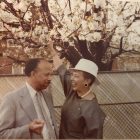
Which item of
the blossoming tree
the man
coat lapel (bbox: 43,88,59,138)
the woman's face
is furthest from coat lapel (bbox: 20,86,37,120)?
the blossoming tree

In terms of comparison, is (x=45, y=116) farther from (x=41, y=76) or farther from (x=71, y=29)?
(x=71, y=29)

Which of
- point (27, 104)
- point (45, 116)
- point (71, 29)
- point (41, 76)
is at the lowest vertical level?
point (45, 116)

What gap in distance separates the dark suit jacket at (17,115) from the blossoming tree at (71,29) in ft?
1.59

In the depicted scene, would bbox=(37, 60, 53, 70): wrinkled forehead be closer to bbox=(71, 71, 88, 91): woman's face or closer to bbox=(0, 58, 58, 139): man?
bbox=(0, 58, 58, 139): man

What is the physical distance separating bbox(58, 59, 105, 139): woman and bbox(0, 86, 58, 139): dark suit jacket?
21 centimetres

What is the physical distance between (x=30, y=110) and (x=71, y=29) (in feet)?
2.55

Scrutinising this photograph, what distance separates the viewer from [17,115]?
1.77m

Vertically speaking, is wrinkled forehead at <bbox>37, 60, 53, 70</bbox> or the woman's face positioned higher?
wrinkled forehead at <bbox>37, 60, 53, 70</bbox>

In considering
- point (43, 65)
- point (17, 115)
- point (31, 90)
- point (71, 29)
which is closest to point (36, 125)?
point (17, 115)

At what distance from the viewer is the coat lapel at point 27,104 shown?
5.92ft

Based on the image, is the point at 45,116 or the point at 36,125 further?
the point at 45,116

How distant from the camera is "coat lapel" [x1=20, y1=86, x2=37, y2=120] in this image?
1.80m

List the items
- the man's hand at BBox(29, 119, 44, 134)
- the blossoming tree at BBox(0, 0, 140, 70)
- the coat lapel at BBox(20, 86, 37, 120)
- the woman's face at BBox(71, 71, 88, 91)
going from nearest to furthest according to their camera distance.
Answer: the man's hand at BBox(29, 119, 44, 134) → the coat lapel at BBox(20, 86, 37, 120) → the woman's face at BBox(71, 71, 88, 91) → the blossoming tree at BBox(0, 0, 140, 70)

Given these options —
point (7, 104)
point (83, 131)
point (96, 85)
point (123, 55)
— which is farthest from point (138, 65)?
point (7, 104)
